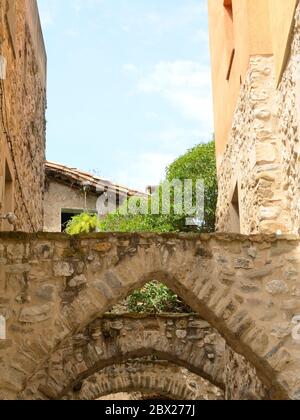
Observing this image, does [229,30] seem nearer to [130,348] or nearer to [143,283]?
[130,348]

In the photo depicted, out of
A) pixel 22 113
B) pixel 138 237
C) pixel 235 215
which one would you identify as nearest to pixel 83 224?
pixel 235 215

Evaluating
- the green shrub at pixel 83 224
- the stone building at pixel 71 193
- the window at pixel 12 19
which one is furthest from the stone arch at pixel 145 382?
the stone building at pixel 71 193

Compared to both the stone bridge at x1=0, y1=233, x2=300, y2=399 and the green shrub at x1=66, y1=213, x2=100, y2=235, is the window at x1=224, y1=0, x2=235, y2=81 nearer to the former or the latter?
the stone bridge at x1=0, y1=233, x2=300, y2=399

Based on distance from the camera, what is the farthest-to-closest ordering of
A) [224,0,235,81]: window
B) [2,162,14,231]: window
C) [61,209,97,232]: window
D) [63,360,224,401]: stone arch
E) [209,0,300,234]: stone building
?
[61,209,97,232]: window → [63,360,224,401]: stone arch → [224,0,235,81]: window → [2,162,14,231]: window → [209,0,300,234]: stone building

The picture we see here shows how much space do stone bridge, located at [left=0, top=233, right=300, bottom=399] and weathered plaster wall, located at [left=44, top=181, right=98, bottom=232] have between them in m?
12.1

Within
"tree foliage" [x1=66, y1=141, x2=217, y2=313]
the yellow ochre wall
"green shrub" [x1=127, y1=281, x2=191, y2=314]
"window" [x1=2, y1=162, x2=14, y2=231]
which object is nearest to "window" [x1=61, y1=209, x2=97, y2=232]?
"tree foliage" [x1=66, y1=141, x2=217, y2=313]

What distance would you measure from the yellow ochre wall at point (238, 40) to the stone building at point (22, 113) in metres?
2.80

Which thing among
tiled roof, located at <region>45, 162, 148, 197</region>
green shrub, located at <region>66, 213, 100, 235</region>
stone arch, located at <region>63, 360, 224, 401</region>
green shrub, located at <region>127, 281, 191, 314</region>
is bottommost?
stone arch, located at <region>63, 360, 224, 401</region>

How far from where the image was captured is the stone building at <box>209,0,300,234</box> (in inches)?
289

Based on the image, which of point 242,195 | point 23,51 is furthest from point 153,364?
point 23,51

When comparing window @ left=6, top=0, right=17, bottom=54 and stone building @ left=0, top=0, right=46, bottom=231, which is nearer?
stone building @ left=0, top=0, right=46, bottom=231

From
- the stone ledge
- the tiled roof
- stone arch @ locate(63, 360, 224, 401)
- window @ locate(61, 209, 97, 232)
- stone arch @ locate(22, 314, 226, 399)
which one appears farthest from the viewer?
window @ locate(61, 209, 97, 232)

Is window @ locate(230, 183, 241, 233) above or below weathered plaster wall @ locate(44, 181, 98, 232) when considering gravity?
below

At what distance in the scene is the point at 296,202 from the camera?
732 cm
